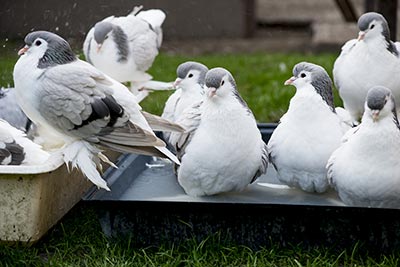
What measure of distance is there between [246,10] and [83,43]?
428 cm

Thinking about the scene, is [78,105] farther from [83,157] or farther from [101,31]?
[101,31]

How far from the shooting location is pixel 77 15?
4742mm

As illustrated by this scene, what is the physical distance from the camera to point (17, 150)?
349 cm

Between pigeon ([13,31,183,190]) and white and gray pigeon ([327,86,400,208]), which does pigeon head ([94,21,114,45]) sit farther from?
white and gray pigeon ([327,86,400,208])

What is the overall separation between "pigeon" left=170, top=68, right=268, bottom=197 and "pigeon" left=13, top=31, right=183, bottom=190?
103mm

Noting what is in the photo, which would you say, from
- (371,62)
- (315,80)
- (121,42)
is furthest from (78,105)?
(371,62)

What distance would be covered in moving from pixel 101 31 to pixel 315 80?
A: 4.43 ft

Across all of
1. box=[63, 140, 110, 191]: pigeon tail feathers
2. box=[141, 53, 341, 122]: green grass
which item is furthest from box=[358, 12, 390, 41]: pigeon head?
box=[141, 53, 341, 122]: green grass

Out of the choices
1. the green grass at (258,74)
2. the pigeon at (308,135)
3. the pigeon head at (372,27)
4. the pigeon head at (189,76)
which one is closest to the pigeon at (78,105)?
the pigeon at (308,135)

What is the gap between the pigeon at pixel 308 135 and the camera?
3.38m

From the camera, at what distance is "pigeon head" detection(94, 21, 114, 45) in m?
4.36

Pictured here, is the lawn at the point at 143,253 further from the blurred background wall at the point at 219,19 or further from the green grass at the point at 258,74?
the green grass at the point at 258,74

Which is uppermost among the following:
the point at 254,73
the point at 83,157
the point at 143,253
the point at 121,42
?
the point at 121,42

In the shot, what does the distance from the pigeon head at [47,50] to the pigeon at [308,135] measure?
90 centimetres
